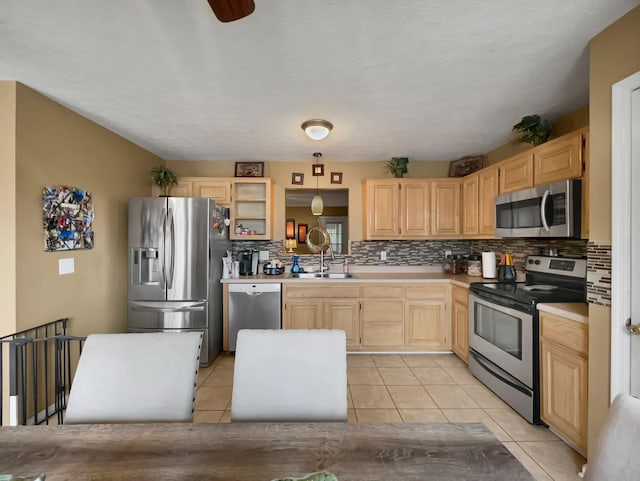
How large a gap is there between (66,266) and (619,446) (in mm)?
3236

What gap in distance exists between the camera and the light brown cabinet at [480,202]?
3.22 m

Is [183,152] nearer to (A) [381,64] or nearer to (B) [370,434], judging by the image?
(A) [381,64]

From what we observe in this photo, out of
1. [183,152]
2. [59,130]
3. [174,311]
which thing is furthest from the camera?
[183,152]

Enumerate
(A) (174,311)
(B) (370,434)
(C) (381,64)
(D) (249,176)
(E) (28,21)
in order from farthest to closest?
(D) (249,176), (A) (174,311), (C) (381,64), (E) (28,21), (B) (370,434)

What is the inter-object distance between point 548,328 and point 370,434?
177 cm

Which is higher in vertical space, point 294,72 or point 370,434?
point 294,72

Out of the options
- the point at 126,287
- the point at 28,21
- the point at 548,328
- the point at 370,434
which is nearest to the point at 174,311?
the point at 126,287

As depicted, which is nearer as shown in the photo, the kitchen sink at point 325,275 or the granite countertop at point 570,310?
the granite countertop at point 570,310

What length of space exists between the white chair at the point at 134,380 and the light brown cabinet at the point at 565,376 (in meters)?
2.11

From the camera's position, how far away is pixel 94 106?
2.49 meters

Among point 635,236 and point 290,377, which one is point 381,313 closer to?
point 635,236

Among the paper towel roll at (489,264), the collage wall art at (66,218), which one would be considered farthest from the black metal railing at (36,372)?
the paper towel roll at (489,264)

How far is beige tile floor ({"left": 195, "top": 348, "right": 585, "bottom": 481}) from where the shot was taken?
1.93 meters

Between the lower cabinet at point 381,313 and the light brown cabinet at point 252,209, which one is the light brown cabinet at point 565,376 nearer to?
the lower cabinet at point 381,313
